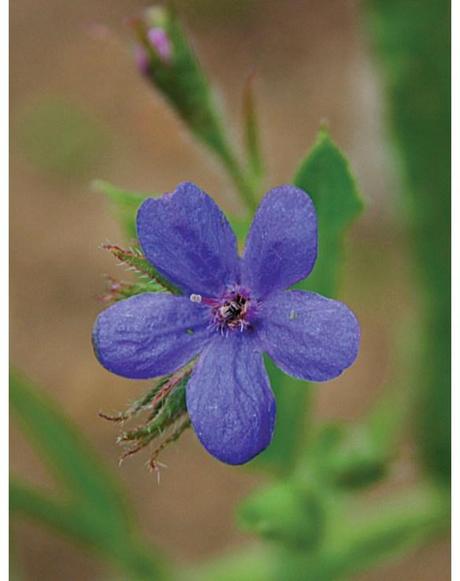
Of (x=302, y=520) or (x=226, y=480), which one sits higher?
(x=226, y=480)

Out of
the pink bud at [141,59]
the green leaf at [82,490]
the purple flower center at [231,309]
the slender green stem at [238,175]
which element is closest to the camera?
the purple flower center at [231,309]

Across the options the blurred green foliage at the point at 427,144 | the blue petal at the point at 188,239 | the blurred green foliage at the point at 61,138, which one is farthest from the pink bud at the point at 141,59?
the blurred green foliage at the point at 61,138

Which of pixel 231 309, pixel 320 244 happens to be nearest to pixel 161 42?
pixel 320 244

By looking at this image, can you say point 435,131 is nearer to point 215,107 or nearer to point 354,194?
point 215,107

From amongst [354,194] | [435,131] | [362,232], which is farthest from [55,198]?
[354,194]

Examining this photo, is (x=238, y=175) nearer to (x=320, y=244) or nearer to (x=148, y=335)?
(x=320, y=244)

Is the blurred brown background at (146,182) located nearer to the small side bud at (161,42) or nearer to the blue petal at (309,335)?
the small side bud at (161,42)
